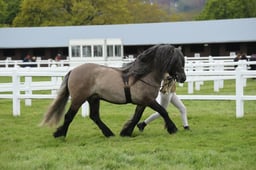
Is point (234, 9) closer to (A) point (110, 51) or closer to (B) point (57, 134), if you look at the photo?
(A) point (110, 51)

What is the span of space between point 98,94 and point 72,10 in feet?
205

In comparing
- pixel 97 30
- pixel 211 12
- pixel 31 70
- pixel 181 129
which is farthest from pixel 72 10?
pixel 181 129

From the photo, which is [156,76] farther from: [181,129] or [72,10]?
[72,10]

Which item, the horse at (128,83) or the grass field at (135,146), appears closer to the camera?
the grass field at (135,146)

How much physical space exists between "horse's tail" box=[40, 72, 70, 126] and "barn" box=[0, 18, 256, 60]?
40105 millimetres

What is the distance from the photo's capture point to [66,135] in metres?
10.8

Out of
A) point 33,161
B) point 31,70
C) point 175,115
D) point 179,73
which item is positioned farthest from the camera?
point 31,70

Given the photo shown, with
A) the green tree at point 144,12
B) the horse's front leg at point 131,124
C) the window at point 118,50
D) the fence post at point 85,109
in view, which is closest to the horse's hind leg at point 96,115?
the horse's front leg at point 131,124

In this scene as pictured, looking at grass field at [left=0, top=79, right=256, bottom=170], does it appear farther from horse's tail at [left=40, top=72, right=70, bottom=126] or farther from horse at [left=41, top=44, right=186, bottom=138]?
horse at [left=41, top=44, right=186, bottom=138]

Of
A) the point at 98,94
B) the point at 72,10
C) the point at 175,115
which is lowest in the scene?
the point at 175,115

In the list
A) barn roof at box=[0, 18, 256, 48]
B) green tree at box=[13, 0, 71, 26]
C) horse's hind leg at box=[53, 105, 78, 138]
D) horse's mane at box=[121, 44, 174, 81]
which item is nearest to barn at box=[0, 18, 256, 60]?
barn roof at box=[0, 18, 256, 48]

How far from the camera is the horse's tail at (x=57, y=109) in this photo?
10570mm

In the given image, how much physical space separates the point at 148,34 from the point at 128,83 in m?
46.0

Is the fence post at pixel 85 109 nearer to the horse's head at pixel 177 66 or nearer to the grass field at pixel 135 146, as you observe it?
the grass field at pixel 135 146
